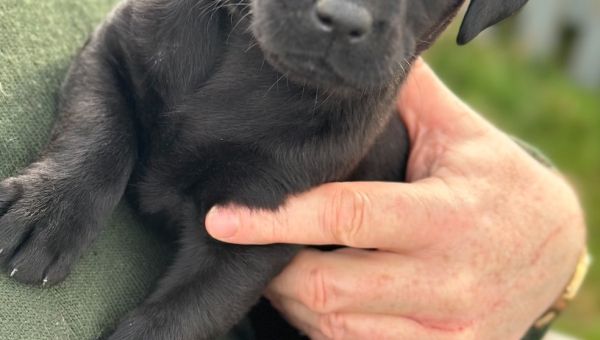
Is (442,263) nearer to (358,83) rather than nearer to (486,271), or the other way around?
(486,271)

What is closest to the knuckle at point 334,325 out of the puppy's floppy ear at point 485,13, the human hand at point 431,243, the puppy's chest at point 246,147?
the human hand at point 431,243

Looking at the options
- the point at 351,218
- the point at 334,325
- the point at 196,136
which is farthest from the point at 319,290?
the point at 196,136

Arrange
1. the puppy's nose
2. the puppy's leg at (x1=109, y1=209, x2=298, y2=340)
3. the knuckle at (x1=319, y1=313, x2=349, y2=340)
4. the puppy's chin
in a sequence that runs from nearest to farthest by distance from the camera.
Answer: the puppy's nose → the puppy's chin → the puppy's leg at (x1=109, y1=209, x2=298, y2=340) → the knuckle at (x1=319, y1=313, x2=349, y2=340)

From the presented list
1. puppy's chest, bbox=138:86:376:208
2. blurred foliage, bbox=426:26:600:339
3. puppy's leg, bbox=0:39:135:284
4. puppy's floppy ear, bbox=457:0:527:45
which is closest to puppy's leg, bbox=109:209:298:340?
puppy's chest, bbox=138:86:376:208

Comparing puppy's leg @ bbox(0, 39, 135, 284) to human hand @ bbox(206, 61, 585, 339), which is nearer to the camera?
puppy's leg @ bbox(0, 39, 135, 284)

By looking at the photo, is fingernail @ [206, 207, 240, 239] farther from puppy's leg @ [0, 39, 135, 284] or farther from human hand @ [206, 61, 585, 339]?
puppy's leg @ [0, 39, 135, 284]

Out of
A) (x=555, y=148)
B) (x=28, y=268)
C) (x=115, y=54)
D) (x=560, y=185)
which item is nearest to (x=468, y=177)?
(x=560, y=185)

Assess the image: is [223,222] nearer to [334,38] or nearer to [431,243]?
[334,38]
